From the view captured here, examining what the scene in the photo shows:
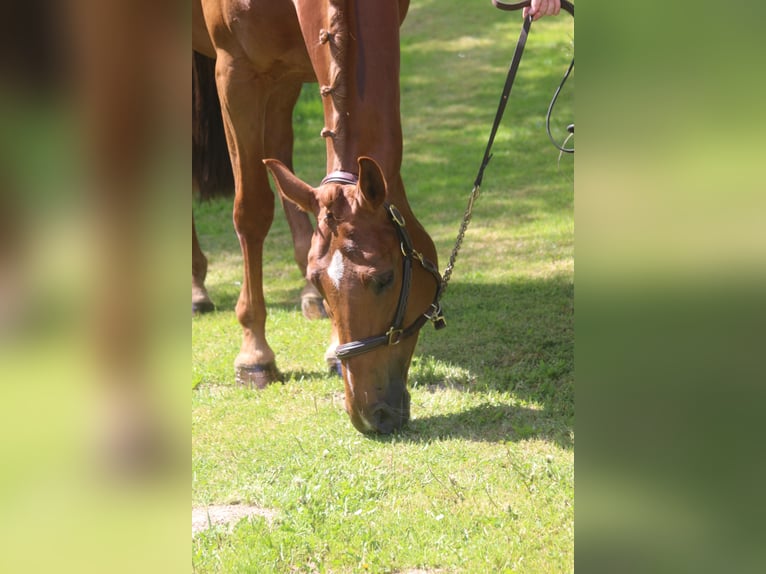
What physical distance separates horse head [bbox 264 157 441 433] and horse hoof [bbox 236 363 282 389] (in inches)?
43.6

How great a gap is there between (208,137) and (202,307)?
1.32m

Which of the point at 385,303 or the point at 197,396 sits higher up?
the point at 385,303

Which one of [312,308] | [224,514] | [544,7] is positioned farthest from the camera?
[312,308]

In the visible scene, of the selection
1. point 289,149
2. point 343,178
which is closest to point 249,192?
point 289,149

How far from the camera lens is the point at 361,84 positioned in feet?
11.2

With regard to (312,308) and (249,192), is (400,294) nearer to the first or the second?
(249,192)

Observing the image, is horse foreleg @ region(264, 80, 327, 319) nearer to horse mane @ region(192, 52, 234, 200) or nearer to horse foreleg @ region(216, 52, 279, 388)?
horse foreleg @ region(216, 52, 279, 388)

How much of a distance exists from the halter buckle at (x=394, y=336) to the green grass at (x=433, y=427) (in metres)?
0.46
